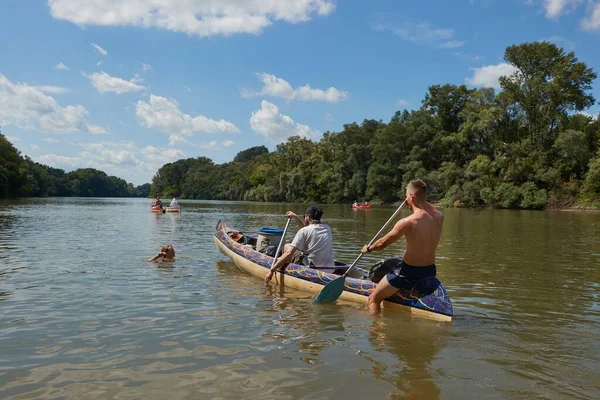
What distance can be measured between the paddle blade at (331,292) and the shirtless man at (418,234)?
4.69 ft

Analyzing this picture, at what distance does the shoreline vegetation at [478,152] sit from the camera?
185 ft

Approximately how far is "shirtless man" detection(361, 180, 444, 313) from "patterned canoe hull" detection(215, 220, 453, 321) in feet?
0.92

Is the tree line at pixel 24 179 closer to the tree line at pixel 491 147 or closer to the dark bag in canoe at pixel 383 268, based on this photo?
the tree line at pixel 491 147

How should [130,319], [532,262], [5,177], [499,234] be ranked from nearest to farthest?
[130,319] → [532,262] → [499,234] → [5,177]

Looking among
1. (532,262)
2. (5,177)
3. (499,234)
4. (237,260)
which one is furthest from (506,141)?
(5,177)

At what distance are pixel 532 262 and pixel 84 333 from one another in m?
11.9

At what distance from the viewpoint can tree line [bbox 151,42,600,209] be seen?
184ft

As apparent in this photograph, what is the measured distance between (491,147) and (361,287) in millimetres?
63948

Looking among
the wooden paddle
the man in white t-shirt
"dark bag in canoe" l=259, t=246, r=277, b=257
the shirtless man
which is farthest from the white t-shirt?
the shirtless man

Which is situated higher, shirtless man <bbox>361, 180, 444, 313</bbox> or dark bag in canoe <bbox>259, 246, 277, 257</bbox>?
shirtless man <bbox>361, 180, 444, 313</bbox>

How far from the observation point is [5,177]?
270ft

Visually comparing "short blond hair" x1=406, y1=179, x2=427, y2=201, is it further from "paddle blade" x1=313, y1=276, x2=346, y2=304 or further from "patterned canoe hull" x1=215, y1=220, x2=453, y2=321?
"paddle blade" x1=313, y1=276, x2=346, y2=304

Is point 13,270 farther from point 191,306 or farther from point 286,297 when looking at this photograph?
point 286,297

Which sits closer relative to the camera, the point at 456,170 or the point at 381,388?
the point at 381,388
